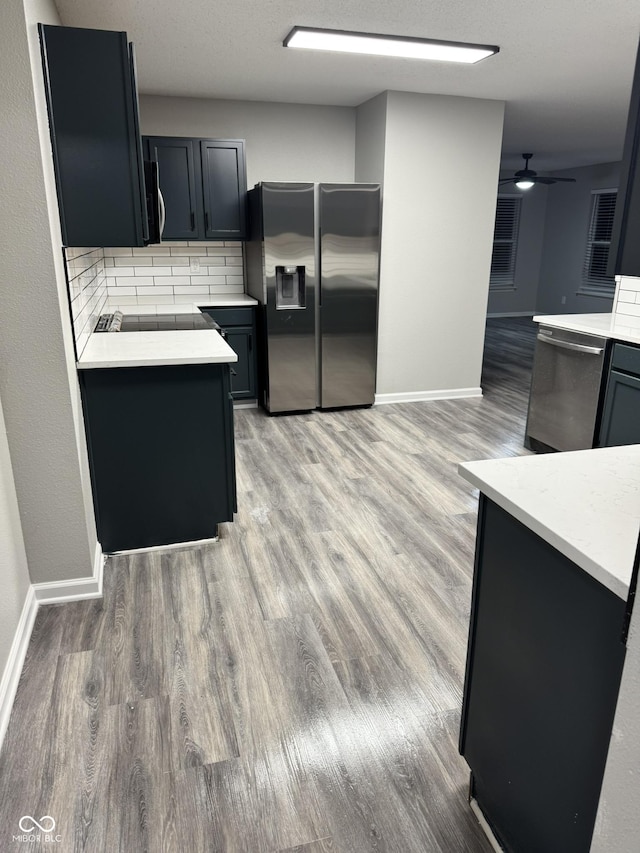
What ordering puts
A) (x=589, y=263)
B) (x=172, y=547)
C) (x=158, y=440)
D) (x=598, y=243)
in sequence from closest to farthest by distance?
(x=158, y=440)
(x=172, y=547)
(x=598, y=243)
(x=589, y=263)

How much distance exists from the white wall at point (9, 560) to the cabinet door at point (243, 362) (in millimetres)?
2543

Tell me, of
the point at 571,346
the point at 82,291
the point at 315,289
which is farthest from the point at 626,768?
the point at 315,289

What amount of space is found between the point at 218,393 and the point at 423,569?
3.82ft

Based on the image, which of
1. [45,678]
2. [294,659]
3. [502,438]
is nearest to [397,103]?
[502,438]

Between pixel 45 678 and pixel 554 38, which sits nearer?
pixel 45 678

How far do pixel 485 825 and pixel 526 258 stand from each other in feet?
32.5

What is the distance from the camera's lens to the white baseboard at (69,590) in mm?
2281

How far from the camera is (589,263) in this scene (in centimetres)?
899

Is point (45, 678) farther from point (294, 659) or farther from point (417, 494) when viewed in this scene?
point (417, 494)

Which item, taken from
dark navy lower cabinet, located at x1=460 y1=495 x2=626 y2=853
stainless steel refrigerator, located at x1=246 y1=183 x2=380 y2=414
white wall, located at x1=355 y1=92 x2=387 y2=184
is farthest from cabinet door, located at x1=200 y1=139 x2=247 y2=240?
dark navy lower cabinet, located at x1=460 y1=495 x2=626 y2=853

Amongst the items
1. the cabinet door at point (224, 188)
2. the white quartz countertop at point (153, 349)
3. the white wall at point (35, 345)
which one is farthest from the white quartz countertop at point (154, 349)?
the cabinet door at point (224, 188)

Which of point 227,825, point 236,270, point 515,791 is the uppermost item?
point 236,270

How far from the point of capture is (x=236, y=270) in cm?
503

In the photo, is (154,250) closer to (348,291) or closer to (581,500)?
(348,291)
